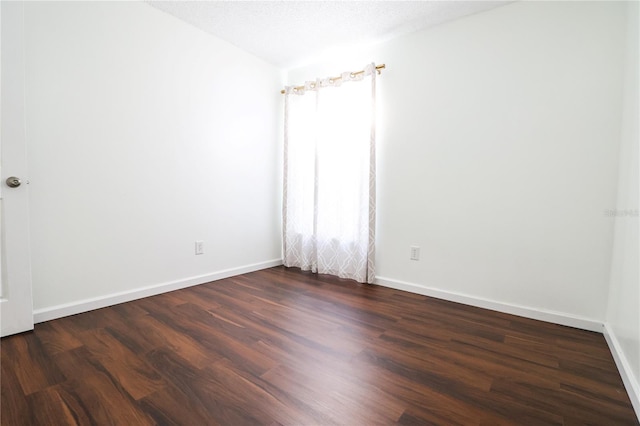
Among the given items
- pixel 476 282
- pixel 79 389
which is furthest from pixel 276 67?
pixel 79 389

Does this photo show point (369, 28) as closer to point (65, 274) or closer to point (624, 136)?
point (624, 136)

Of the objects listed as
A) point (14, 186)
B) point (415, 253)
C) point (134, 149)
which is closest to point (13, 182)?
point (14, 186)

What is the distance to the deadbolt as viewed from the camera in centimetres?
170

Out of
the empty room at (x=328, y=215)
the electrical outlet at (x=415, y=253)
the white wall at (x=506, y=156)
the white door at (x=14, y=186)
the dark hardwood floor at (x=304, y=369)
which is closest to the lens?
the dark hardwood floor at (x=304, y=369)

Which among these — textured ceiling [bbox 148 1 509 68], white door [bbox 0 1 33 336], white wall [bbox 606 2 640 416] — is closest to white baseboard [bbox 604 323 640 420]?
white wall [bbox 606 2 640 416]

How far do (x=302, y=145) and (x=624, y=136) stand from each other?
98.3 inches

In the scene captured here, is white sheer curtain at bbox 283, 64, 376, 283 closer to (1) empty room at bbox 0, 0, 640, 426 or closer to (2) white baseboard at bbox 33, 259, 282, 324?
(1) empty room at bbox 0, 0, 640, 426

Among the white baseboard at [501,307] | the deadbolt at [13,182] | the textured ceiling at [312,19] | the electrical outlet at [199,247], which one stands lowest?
the white baseboard at [501,307]

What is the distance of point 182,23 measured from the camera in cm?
255

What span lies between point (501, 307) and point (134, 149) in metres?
3.02

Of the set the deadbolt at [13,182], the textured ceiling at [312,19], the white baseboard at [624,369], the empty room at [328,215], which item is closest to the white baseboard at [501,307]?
the empty room at [328,215]

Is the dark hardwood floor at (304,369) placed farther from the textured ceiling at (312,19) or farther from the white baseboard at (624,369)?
the textured ceiling at (312,19)

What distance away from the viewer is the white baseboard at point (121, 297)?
194cm

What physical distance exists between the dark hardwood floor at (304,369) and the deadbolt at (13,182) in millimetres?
860
